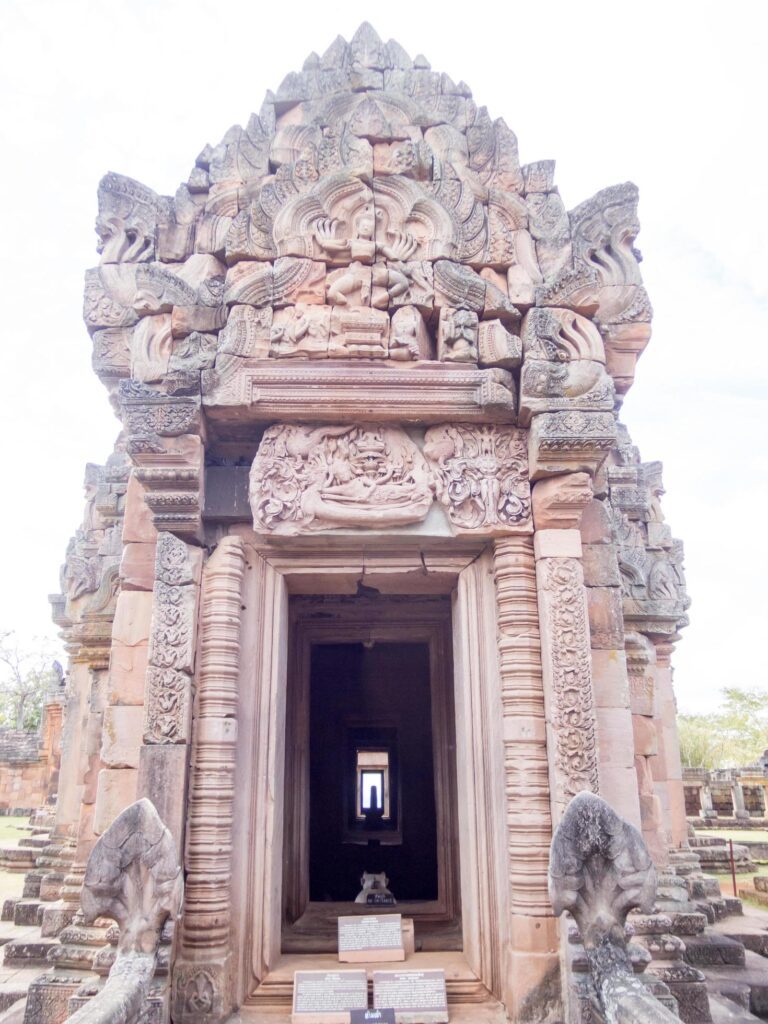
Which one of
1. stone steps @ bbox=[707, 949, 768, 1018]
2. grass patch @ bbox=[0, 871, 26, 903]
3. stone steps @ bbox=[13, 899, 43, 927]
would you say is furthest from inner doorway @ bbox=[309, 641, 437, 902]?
grass patch @ bbox=[0, 871, 26, 903]

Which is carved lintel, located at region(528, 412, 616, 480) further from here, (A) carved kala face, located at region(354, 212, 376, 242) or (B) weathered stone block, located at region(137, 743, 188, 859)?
(B) weathered stone block, located at region(137, 743, 188, 859)

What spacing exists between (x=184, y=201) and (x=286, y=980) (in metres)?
5.44

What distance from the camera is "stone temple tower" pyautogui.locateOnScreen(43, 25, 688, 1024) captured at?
179 inches

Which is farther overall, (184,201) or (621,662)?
(184,201)

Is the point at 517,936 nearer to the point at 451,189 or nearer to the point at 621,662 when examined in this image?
the point at 621,662

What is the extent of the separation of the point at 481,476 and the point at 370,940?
3.09 meters

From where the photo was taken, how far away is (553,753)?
4.51 metres

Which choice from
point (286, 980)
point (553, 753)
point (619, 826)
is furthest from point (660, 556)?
point (286, 980)

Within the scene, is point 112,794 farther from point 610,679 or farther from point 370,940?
point 610,679

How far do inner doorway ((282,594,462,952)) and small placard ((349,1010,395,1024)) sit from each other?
2.47 meters

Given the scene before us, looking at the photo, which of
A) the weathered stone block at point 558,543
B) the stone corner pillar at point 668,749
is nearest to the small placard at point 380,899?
the stone corner pillar at point 668,749

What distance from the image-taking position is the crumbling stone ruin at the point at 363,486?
4.50m

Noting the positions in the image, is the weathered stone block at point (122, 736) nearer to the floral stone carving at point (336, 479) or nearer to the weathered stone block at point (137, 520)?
the weathered stone block at point (137, 520)

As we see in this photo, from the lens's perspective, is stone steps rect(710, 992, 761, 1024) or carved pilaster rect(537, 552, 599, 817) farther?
stone steps rect(710, 992, 761, 1024)
